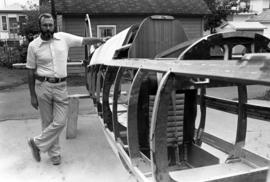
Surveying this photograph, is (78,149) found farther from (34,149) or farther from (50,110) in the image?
(50,110)

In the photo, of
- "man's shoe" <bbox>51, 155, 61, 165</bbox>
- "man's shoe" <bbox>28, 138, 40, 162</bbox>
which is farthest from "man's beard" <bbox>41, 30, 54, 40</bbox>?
"man's shoe" <bbox>51, 155, 61, 165</bbox>

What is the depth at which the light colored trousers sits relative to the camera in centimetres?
411

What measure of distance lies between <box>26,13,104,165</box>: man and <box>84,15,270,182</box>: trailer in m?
0.64

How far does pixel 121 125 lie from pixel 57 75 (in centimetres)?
114

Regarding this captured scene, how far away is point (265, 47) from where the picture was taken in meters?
2.52

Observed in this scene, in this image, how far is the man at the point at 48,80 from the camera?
161 inches

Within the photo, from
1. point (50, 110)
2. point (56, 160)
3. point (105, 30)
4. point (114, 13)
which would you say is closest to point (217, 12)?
point (114, 13)

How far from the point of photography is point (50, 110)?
4.23 meters

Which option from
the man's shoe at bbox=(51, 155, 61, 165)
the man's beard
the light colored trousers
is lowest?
the man's shoe at bbox=(51, 155, 61, 165)

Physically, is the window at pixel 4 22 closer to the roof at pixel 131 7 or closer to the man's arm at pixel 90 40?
the roof at pixel 131 7

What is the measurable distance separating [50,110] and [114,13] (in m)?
10.5

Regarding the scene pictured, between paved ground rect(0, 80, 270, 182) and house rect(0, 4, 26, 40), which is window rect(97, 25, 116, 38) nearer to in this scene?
paved ground rect(0, 80, 270, 182)

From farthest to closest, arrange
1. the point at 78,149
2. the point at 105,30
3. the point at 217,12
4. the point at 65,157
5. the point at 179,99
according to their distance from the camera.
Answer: the point at 217,12 → the point at 105,30 → the point at 78,149 → the point at 65,157 → the point at 179,99

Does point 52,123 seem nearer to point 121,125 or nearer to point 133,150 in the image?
point 121,125
